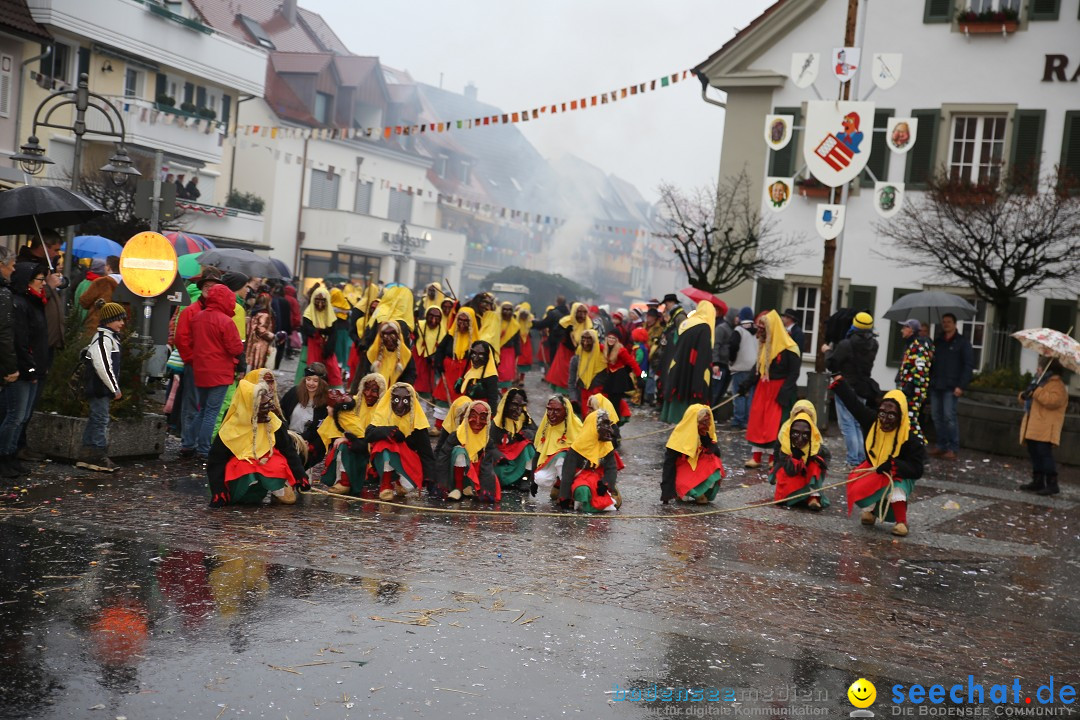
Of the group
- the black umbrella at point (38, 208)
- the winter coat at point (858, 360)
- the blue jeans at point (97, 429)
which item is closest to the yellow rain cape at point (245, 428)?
the blue jeans at point (97, 429)

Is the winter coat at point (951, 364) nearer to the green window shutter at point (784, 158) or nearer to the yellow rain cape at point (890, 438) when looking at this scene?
the yellow rain cape at point (890, 438)

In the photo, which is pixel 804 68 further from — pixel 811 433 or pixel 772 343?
pixel 811 433

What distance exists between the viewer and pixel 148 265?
13.3m

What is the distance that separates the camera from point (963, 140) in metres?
25.3

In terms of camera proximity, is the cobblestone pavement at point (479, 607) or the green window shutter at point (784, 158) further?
the green window shutter at point (784, 158)

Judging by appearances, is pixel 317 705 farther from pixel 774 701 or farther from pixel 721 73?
pixel 721 73

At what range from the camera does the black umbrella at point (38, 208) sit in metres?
11.1

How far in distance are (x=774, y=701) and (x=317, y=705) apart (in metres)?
2.24

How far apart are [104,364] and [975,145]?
19317 millimetres

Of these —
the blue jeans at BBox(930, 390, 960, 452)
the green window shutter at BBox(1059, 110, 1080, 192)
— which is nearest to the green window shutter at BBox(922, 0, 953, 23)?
the green window shutter at BBox(1059, 110, 1080, 192)

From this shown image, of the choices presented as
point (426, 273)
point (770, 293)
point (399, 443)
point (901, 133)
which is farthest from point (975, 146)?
point (426, 273)

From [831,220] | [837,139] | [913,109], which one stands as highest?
[913,109]

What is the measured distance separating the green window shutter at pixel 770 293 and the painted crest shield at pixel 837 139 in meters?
8.13

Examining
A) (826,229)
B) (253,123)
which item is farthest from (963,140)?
(253,123)
